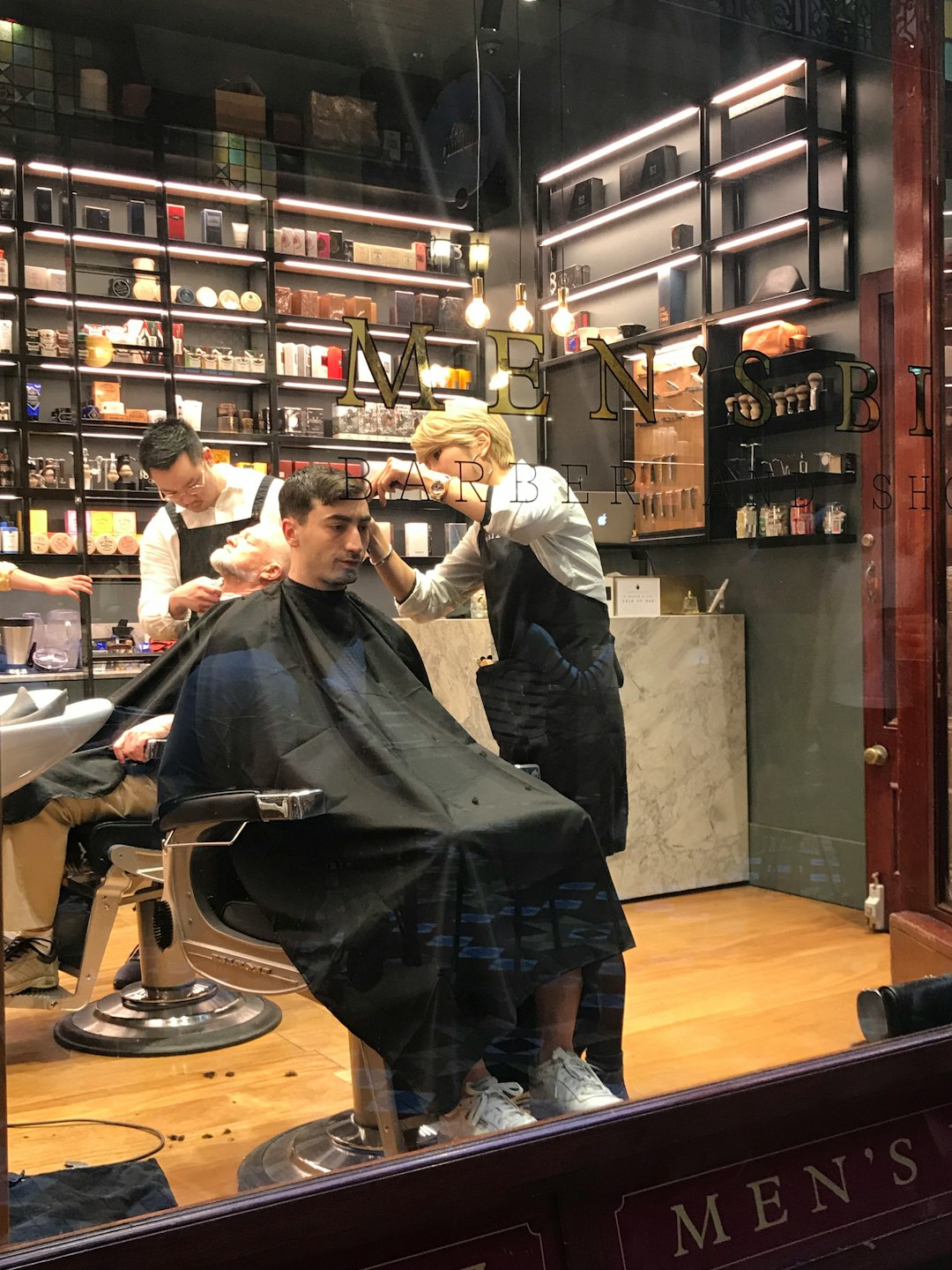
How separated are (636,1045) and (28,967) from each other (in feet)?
3.98

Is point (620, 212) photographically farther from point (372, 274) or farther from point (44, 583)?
point (44, 583)

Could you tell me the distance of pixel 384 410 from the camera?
213cm

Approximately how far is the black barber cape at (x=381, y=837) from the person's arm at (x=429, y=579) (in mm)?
59

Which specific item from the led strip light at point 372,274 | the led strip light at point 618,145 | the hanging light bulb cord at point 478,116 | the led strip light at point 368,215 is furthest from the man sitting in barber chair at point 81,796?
the led strip light at point 618,145

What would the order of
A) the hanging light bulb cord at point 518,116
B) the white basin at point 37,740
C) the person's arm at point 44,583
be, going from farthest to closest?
the hanging light bulb cord at point 518,116, the person's arm at point 44,583, the white basin at point 37,740

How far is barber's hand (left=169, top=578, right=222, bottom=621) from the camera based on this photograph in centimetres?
191

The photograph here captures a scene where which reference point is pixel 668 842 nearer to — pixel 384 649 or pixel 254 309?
pixel 384 649

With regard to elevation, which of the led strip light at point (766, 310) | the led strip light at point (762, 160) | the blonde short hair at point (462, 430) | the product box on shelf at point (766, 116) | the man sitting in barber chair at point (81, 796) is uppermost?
the product box on shelf at point (766, 116)

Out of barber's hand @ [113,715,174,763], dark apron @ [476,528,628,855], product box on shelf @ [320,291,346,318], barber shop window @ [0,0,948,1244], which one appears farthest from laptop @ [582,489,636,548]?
barber's hand @ [113,715,174,763]

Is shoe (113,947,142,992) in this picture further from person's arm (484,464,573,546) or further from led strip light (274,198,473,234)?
led strip light (274,198,473,234)

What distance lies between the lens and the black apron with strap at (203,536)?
1.90m

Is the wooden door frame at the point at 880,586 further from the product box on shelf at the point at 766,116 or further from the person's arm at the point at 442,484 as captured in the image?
the person's arm at the point at 442,484

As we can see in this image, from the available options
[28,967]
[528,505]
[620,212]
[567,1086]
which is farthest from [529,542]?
[28,967]

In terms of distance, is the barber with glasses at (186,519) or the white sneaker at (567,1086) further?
the white sneaker at (567,1086)
